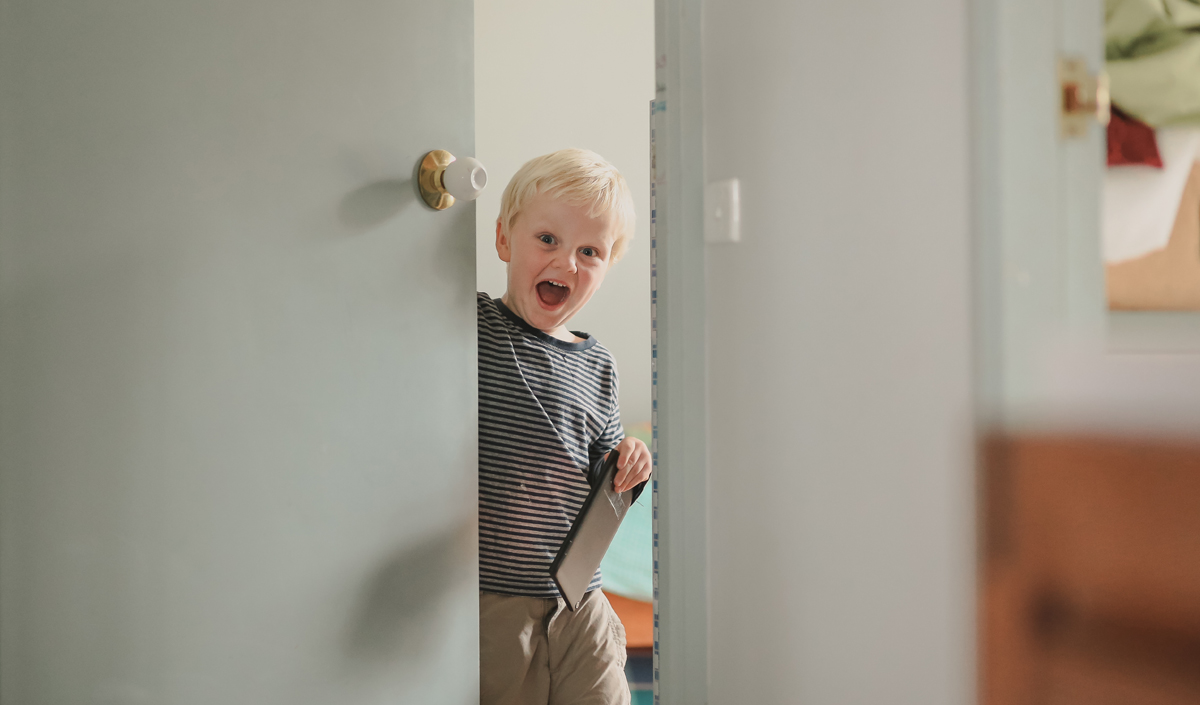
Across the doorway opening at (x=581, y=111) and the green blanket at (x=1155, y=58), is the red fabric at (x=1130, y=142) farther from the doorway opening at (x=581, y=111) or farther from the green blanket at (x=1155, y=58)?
the doorway opening at (x=581, y=111)

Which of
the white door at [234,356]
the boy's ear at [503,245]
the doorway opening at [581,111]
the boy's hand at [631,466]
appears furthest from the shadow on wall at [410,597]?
the doorway opening at [581,111]

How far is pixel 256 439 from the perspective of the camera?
2.41 feet

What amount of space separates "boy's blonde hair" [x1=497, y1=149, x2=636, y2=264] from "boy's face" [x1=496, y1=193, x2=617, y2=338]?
0.01 meters

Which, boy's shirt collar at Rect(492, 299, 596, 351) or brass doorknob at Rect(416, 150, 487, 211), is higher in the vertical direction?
brass doorknob at Rect(416, 150, 487, 211)

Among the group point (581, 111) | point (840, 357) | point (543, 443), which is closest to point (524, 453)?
point (543, 443)

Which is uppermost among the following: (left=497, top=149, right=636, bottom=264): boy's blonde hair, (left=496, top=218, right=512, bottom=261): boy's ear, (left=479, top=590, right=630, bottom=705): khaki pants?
(left=497, top=149, right=636, bottom=264): boy's blonde hair

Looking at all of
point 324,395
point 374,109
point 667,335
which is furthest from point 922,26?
point 324,395

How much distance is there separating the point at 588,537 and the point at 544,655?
0.25m

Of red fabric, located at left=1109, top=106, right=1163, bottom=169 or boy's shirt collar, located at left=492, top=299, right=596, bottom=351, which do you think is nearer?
red fabric, located at left=1109, top=106, right=1163, bottom=169

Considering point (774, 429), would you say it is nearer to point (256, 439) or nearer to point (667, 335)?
point (667, 335)

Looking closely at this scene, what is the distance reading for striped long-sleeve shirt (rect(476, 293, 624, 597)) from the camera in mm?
1118

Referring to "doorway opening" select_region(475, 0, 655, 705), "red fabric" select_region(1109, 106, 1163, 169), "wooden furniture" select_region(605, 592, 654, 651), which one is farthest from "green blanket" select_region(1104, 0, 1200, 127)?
"doorway opening" select_region(475, 0, 655, 705)

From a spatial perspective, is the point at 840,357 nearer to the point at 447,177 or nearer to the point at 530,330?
the point at 447,177

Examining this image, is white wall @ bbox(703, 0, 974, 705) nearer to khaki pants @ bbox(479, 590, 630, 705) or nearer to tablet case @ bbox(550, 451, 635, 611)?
tablet case @ bbox(550, 451, 635, 611)
